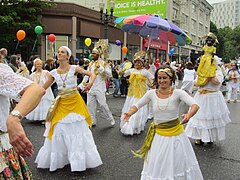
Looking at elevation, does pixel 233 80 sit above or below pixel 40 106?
above

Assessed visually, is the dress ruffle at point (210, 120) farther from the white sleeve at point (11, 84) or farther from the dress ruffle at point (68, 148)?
the white sleeve at point (11, 84)

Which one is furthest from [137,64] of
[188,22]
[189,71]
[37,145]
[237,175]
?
[188,22]

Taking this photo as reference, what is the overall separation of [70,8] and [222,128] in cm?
1917

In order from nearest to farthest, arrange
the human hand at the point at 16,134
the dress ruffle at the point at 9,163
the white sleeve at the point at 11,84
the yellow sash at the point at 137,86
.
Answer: the human hand at the point at 16,134 < the white sleeve at the point at 11,84 < the dress ruffle at the point at 9,163 < the yellow sash at the point at 137,86

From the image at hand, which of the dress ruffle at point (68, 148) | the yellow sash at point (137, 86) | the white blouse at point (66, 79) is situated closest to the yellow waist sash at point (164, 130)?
the dress ruffle at point (68, 148)

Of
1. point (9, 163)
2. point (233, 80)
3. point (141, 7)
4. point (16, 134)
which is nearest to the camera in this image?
point (16, 134)

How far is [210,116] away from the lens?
5.84 meters

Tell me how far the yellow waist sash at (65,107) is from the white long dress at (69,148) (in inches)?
2.5

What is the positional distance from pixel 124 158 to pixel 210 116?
2.09 meters

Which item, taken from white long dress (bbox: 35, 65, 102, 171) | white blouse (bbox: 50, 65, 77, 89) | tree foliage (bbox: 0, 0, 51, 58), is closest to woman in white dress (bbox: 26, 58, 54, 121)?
white blouse (bbox: 50, 65, 77, 89)

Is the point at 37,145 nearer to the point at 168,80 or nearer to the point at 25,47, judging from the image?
the point at 168,80

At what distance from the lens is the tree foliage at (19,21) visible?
1862cm

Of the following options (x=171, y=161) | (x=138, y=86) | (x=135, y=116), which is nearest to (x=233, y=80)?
(x=138, y=86)

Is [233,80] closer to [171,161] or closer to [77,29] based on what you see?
[171,161]
